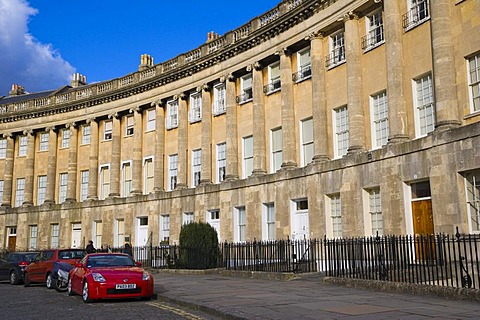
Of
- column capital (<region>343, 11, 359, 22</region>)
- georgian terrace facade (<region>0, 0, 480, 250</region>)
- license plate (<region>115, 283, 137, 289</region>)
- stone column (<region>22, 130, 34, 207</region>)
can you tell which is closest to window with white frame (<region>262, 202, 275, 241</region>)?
georgian terrace facade (<region>0, 0, 480, 250</region>)

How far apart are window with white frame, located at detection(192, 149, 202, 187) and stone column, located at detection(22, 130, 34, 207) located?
16794 millimetres

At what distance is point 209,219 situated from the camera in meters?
31.1

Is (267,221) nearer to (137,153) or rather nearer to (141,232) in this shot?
(141,232)

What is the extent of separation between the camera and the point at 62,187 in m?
42.4

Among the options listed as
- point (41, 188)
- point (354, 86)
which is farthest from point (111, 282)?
point (41, 188)

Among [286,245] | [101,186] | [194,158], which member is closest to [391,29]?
[286,245]

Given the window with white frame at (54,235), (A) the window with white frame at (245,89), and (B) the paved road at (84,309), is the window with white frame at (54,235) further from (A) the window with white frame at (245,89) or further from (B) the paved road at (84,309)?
(B) the paved road at (84,309)

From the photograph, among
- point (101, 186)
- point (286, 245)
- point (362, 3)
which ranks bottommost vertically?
point (286, 245)

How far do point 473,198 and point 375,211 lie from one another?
5.01m

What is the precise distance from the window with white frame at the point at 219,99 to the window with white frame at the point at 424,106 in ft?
46.9

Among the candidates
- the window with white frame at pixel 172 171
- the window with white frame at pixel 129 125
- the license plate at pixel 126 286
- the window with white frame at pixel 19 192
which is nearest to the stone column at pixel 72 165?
the window with white frame at pixel 129 125

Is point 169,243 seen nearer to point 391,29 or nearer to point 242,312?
point 391,29

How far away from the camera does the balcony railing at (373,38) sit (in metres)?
22.2

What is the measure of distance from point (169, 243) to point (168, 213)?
192 centimetres
